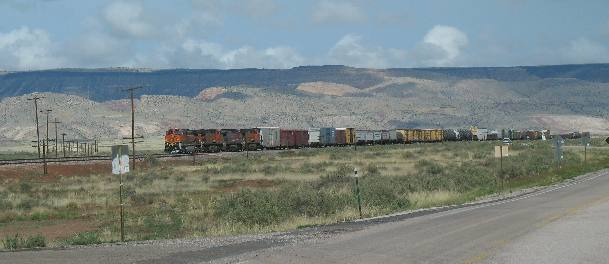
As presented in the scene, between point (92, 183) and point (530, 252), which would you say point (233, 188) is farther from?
point (530, 252)

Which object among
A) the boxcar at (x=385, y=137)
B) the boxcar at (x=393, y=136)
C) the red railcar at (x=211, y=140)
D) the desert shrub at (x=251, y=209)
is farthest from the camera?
the boxcar at (x=393, y=136)

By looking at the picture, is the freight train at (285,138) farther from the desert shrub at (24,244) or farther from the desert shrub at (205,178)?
the desert shrub at (24,244)

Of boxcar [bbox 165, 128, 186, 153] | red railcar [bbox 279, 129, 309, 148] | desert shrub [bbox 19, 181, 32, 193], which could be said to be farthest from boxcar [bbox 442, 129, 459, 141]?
desert shrub [bbox 19, 181, 32, 193]

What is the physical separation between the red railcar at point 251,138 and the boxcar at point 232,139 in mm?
542

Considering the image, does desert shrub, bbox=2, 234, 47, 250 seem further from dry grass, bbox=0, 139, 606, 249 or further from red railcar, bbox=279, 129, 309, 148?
red railcar, bbox=279, 129, 309, 148

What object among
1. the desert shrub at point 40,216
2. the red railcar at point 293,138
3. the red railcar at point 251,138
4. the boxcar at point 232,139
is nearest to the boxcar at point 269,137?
the red railcar at point 251,138

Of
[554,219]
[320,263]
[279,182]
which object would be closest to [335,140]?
[279,182]

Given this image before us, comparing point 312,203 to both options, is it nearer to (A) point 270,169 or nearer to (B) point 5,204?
(B) point 5,204

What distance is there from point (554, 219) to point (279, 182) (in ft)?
98.0

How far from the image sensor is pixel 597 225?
20234 mm

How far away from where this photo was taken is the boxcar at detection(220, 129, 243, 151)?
96.4m

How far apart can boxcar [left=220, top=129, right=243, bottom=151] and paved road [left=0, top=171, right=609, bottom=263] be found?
74.0 meters

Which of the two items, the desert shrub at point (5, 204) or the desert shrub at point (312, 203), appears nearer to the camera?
the desert shrub at point (312, 203)

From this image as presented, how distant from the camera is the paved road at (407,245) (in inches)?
598
